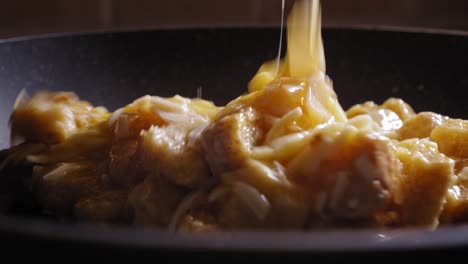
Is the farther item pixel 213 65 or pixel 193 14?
pixel 193 14

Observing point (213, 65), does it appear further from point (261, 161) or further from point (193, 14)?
point (193, 14)

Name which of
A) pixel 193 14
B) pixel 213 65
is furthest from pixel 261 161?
pixel 193 14

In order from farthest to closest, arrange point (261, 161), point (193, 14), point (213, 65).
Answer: point (193, 14)
point (213, 65)
point (261, 161)

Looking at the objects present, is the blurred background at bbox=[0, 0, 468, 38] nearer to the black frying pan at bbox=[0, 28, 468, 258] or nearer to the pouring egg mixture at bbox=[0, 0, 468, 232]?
the black frying pan at bbox=[0, 28, 468, 258]

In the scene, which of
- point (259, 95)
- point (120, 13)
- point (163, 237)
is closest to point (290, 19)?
point (259, 95)

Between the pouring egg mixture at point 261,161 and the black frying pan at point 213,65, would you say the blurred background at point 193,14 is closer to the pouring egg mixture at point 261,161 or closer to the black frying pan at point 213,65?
the black frying pan at point 213,65

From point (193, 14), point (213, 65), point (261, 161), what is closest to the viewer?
point (261, 161)

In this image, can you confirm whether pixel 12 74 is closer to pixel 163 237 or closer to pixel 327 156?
pixel 327 156
